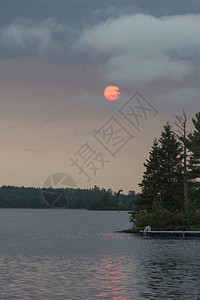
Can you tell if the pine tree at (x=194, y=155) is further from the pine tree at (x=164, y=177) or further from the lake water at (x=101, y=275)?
the lake water at (x=101, y=275)

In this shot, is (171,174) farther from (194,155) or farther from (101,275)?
(101,275)

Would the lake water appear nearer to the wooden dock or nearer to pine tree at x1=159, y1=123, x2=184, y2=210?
the wooden dock

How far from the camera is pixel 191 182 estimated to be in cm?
8025

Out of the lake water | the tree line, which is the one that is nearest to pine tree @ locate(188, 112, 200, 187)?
the tree line

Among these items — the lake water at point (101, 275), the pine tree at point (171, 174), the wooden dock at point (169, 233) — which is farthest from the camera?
the pine tree at point (171, 174)

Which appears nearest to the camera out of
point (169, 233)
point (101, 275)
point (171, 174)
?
point (101, 275)

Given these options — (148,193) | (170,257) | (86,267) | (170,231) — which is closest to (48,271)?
(86,267)

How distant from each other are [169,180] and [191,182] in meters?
3.72

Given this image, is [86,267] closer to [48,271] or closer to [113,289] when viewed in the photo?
[48,271]

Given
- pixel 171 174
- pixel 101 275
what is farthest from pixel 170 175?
pixel 101 275

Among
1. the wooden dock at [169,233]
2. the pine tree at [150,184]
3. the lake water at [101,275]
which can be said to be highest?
the pine tree at [150,184]

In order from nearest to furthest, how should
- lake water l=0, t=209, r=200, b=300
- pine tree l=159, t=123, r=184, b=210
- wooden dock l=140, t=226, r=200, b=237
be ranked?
lake water l=0, t=209, r=200, b=300
wooden dock l=140, t=226, r=200, b=237
pine tree l=159, t=123, r=184, b=210

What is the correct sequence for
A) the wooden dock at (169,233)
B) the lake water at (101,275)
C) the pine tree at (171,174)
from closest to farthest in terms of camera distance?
the lake water at (101,275) < the wooden dock at (169,233) < the pine tree at (171,174)

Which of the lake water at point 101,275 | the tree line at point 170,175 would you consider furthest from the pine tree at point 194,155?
the lake water at point 101,275
